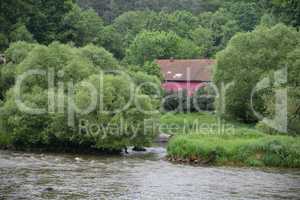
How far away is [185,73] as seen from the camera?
95.3 metres

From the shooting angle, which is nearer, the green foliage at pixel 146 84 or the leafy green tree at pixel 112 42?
the green foliage at pixel 146 84

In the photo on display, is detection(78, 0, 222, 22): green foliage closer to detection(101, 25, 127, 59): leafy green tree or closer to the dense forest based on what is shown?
the dense forest

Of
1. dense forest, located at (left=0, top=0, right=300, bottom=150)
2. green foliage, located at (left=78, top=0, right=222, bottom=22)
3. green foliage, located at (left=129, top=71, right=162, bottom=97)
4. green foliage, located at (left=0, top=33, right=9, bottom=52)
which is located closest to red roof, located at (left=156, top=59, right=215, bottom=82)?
dense forest, located at (left=0, top=0, right=300, bottom=150)

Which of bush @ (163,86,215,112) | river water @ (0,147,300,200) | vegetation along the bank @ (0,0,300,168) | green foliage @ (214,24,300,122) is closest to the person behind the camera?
river water @ (0,147,300,200)

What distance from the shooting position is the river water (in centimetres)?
3222

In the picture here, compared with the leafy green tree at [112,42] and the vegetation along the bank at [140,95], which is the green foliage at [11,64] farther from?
the leafy green tree at [112,42]

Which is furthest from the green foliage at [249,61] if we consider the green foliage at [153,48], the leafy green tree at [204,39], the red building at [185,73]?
the leafy green tree at [204,39]

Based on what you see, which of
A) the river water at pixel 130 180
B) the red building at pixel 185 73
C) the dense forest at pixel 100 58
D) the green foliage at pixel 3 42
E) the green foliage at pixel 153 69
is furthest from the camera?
the red building at pixel 185 73

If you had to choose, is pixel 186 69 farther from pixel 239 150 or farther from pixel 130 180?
pixel 130 180

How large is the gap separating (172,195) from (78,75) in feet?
83.6

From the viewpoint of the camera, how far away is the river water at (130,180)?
32219 mm

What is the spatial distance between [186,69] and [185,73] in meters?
1.05

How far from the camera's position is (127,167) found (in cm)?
4175

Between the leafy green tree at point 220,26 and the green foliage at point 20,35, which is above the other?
the leafy green tree at point 220,26
